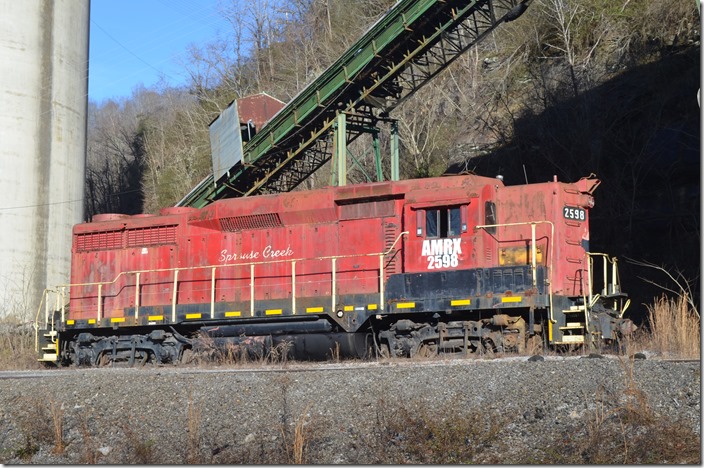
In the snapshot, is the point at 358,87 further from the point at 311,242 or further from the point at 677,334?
the point at 677,334

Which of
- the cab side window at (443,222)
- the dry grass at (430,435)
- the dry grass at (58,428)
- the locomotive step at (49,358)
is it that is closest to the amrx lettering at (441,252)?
the cab side window at (443,222)

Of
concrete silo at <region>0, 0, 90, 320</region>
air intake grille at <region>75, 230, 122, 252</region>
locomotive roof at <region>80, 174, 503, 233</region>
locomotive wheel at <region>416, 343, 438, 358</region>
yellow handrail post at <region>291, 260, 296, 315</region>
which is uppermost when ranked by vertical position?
concrete silo at <region>0, 0, 90, 320</region>

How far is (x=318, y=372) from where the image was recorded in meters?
11.2

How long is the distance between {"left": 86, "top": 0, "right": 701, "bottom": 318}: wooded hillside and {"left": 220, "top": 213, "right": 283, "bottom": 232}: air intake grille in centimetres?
843

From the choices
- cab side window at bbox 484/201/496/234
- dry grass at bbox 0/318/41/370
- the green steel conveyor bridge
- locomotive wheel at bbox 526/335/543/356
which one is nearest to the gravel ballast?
locomotive wheel at bbox 526/335/543/356

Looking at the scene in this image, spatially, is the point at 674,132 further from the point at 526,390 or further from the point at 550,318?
the point at 526,390

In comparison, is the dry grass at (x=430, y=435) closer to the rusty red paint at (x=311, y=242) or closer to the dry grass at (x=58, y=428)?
the dry grass at (x=58, y=428)

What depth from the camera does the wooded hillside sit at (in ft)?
76.5

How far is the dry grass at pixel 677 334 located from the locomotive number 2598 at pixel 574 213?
83.8 inches

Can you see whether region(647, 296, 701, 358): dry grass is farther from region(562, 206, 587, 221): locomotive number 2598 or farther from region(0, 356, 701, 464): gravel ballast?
region(0, 356, 701, 464): gravel ballast

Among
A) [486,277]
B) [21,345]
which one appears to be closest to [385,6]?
[21,345]

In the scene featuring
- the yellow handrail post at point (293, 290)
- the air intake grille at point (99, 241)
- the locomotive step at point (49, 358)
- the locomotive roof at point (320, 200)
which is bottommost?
the locomotive step at point (49, 358)

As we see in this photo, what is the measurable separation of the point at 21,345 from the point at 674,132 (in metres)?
18.9

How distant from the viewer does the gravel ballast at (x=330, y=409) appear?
8047 mm
